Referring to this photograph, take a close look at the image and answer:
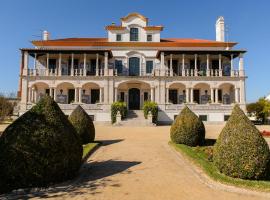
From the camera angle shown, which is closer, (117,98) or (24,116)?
(24,116)

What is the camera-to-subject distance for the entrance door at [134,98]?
35.3m

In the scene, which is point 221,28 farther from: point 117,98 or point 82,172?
point 82,172

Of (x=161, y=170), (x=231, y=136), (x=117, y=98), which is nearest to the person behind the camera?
(x=231, y=136)

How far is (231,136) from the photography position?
834cm

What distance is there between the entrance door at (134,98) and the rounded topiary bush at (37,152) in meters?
27.4

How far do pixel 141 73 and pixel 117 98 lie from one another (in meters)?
5.49

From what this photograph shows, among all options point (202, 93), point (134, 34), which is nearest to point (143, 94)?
point (202, 93)

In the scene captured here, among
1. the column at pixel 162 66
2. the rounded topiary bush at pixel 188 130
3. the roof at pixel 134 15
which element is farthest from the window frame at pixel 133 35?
the rounded topiary bush at pixel 188 130

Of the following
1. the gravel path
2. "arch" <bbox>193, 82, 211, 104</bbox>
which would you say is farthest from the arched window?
the gravel path

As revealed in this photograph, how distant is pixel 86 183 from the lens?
7527 mm

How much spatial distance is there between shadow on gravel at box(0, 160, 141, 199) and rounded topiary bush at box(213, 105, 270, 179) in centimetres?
322

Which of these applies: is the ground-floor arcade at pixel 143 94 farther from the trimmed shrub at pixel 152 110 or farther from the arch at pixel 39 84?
the trimmed shrub at pixel 152 110

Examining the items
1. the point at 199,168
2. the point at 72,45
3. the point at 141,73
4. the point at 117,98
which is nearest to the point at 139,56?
the point at 141,73

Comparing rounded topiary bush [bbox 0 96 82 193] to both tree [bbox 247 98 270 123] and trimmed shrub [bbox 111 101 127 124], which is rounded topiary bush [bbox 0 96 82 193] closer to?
trimmed shrub [bbox 111 101 127 124]
